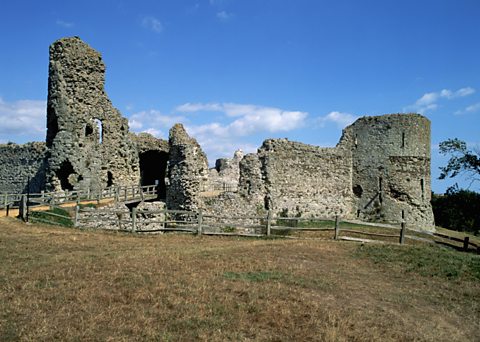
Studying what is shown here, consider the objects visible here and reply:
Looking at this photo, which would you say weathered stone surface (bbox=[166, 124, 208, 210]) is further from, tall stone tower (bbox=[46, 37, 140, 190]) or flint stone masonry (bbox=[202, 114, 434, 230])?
tall stone tower (bbox=[46, 37, 140, 190])

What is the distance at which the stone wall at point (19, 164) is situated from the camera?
133ft

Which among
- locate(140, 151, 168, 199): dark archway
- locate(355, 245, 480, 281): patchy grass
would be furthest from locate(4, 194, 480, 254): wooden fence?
locate(140, 151, 168, 199): dark archway

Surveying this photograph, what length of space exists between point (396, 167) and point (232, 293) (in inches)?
946

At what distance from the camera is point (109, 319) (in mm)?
8641

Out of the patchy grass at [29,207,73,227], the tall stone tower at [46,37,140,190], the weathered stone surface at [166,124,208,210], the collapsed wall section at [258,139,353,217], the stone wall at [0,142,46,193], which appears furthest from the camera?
the stone wall at [0,142,46,193]

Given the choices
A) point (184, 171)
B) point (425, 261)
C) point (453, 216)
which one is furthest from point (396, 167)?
point (453, 216)

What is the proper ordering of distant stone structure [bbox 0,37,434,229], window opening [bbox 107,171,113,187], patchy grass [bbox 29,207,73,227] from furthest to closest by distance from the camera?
window opening [bbox 107,171,113,187] → distant stone structure [bbox 0,37,434,229] → patchy grass [bbox 29,207,73,227]

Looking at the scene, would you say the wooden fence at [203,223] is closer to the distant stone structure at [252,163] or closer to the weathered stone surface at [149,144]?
the distant stone structure at [252,163]

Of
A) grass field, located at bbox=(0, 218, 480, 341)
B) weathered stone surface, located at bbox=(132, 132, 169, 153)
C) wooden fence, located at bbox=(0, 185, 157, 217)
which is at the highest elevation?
weathered stone surface, located at bbox=(132, 132, 169, 153)

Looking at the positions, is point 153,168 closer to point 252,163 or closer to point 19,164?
point 19,164

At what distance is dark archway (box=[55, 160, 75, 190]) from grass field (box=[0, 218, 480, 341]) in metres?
13.1

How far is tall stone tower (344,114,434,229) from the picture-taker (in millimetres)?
31359

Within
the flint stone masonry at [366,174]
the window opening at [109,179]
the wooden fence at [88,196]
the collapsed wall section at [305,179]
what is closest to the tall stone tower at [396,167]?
the flint stone masonry at [366,174]

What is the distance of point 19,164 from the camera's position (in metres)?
41.5
